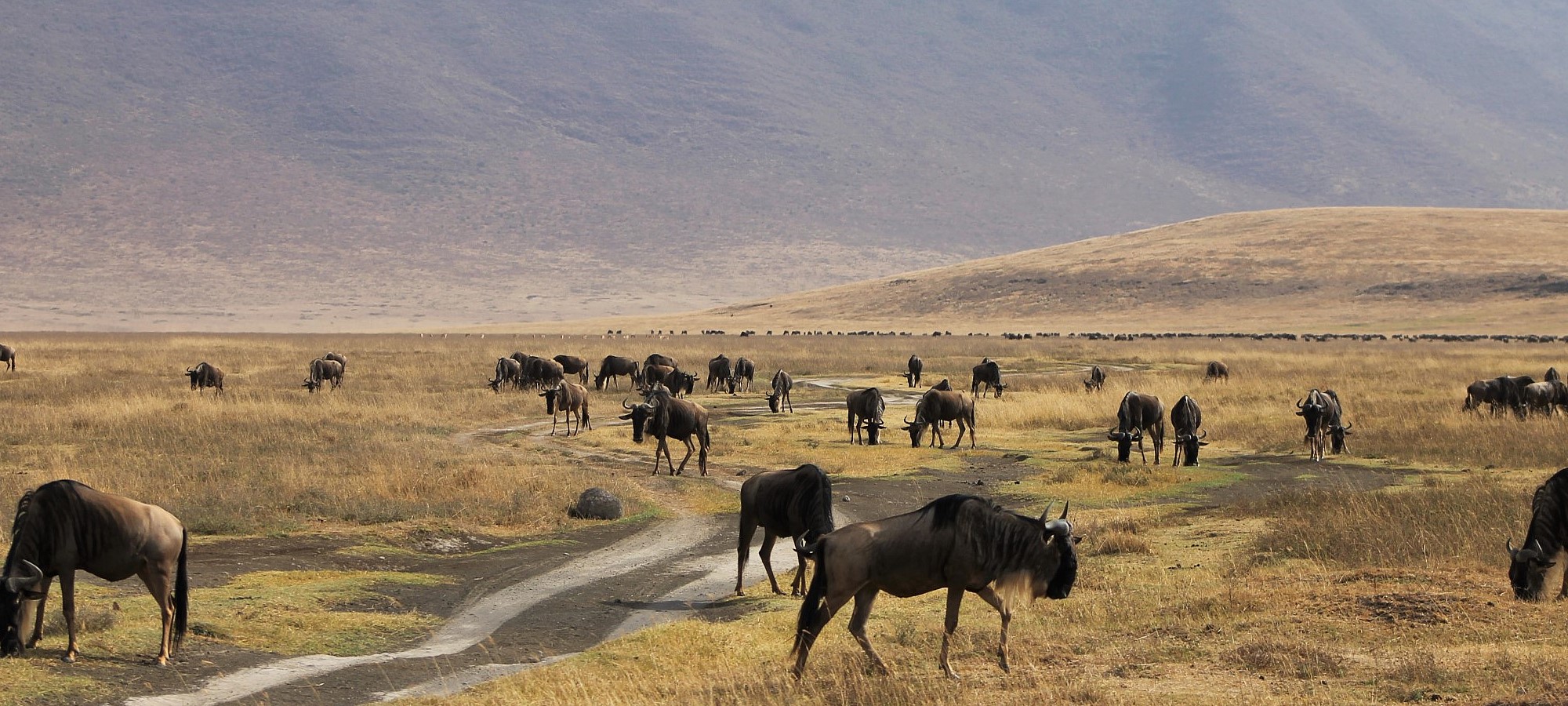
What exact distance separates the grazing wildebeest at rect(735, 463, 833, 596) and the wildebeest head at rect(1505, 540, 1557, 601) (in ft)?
21.1

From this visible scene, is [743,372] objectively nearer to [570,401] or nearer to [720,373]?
[720,373]

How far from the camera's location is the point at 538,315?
167125 millimetres

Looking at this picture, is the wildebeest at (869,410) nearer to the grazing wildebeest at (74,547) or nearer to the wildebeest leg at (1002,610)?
the wildebeest leg at (1002,610)

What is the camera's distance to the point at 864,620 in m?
12.0

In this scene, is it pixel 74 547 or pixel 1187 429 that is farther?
pixel 1187 429

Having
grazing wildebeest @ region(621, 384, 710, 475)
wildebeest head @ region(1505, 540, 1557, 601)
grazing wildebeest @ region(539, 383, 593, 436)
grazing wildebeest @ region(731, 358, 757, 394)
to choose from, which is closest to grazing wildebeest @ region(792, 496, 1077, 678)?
wildebeest head @ region(1505, 540, 1557, 601)

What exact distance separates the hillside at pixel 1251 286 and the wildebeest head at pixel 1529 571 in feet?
272

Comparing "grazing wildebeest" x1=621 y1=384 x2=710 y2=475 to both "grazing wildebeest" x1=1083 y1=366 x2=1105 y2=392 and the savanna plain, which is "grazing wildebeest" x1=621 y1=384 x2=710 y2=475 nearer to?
the savanna plain

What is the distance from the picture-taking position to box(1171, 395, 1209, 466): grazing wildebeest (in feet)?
91.9

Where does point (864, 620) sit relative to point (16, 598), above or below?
above

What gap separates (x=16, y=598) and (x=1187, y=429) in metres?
20.7

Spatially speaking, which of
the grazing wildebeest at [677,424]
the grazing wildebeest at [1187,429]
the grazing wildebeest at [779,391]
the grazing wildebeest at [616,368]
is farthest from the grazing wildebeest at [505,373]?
the grazing wildebeest at [1187,429]

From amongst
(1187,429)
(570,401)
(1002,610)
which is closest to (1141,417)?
(1187,429)

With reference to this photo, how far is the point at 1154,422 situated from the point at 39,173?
7534 inches
